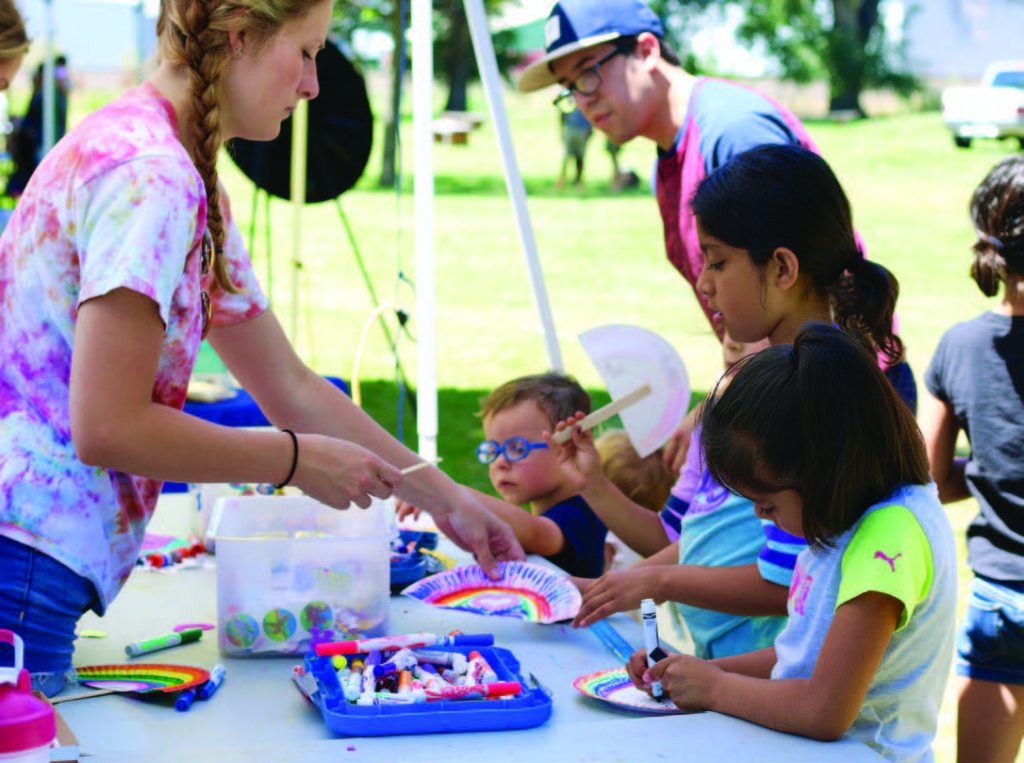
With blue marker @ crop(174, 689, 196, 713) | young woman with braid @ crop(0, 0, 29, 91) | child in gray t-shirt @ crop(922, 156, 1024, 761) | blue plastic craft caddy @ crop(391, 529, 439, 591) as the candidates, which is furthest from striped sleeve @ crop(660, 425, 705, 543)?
young woman with braid @ crop(0, 0, 29, 91)

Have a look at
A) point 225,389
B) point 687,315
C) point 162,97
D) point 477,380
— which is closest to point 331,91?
point 225,389

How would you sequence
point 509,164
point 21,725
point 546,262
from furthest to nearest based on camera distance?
point 546,262
point 509,164
point 21,725

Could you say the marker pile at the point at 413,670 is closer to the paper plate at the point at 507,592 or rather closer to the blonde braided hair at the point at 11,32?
the paper plate at the point at 507,592

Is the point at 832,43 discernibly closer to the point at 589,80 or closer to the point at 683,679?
the point at 589,80

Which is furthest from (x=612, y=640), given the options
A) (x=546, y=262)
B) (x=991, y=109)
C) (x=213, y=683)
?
(x=991, y=109)

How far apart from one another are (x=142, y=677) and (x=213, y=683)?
9cm

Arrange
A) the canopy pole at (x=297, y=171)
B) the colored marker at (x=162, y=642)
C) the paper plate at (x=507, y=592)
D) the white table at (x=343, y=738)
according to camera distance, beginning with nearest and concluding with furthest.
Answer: the white table at (x=343, y=738) < the colored marker at (x=162, y=642) < the paper plate at (x=507, y=592) < the canopy pole at (x=297, y=171)

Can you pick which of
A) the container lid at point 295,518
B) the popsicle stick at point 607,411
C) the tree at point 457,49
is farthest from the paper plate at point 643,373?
the tree at point 457,49

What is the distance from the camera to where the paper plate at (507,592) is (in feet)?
6.00

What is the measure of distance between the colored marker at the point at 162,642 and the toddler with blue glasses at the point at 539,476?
606 millimetres

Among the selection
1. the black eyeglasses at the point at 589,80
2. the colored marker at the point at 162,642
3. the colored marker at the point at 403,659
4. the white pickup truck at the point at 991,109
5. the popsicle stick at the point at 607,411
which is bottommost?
the white pickup truck at the point at 991,109

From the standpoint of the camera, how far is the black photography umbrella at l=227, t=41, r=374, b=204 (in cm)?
396

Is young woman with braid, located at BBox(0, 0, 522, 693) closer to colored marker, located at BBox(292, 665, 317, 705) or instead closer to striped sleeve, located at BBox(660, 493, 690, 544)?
colored marker, located at BBox(292, 665, 317, 705)

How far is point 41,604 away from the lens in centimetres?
138
